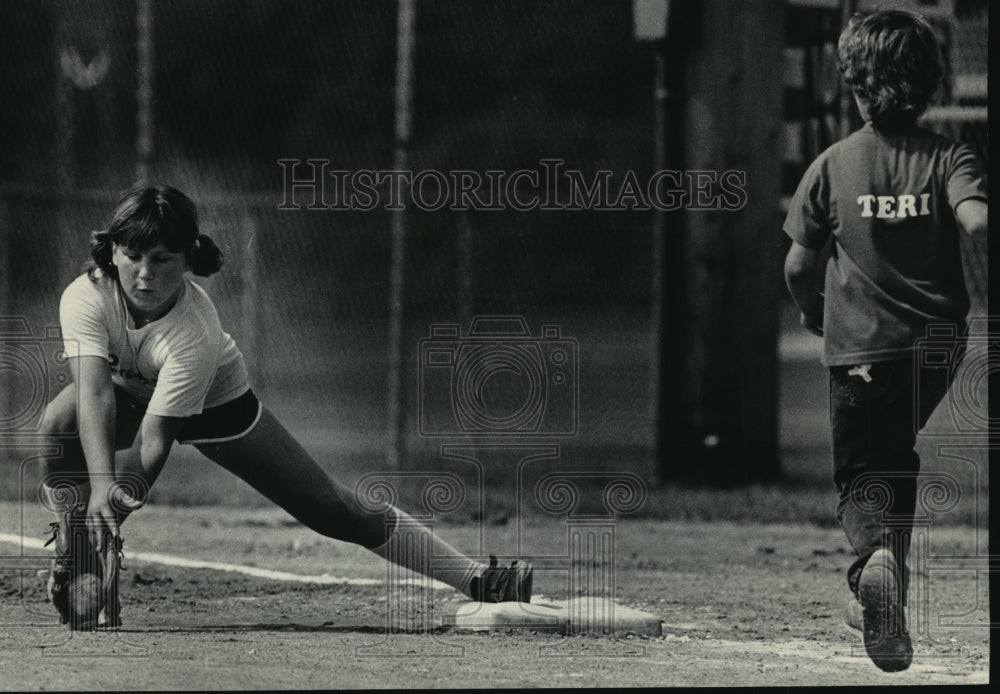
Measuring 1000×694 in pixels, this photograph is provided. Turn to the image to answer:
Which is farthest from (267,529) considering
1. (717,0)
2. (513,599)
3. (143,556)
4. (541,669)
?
(717,0)

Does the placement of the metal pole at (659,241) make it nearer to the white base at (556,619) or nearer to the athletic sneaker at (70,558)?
the white base at (556,619)

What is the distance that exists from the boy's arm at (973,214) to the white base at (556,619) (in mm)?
1806

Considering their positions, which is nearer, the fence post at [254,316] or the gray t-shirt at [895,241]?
the gray t-shirt at [895,241]

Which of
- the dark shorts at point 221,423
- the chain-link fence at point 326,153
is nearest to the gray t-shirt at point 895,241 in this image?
the dark shorts at point 221,423

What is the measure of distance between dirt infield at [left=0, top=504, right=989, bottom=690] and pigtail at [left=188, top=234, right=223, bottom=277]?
3.94 feet

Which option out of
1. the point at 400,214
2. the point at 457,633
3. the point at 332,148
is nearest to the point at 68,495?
the point at 457,633

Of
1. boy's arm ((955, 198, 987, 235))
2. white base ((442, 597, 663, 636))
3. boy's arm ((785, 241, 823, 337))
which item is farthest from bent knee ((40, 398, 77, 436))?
boy's arm ((955, 198, 987, 235))

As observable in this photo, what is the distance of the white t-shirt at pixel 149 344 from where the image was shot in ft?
16.9

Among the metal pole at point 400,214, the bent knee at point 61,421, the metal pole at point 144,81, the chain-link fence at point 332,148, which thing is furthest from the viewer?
the metal pole at point 400,214

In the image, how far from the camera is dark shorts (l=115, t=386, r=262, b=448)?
17.5 ft

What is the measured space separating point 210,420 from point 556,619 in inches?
55.2

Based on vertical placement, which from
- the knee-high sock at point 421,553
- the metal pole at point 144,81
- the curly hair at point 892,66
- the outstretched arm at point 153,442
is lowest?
the knee-high sock at point 421,553

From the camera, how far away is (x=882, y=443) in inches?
199

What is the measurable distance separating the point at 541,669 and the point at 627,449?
601cm
